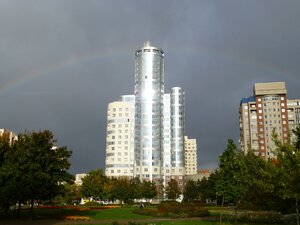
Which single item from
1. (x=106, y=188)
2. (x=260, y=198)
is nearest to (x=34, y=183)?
(x=260, y=198)

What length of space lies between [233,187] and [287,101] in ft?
442

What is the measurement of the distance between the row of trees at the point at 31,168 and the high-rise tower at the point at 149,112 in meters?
131

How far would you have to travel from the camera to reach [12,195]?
35.7 meters

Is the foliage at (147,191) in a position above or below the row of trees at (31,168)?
below

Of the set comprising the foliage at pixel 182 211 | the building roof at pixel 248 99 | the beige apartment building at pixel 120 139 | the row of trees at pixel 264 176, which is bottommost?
the foliage at pixel 182 211

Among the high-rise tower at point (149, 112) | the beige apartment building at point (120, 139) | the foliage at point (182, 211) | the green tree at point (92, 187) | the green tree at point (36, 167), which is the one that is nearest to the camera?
the green tree at point (36, 167)

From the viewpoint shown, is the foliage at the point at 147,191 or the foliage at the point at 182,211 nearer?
the foliage at the point at 182,211

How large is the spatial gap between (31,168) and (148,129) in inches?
5459

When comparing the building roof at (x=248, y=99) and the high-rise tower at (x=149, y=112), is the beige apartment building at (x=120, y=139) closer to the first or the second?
the high-rise tower at (x=149, y=112)

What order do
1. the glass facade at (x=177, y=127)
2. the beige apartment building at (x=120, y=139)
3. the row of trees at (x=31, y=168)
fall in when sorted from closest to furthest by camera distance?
the row of trees at (x=31, y=168) < the glass facade at (x=177, y=127) < the beige apartment building at (x=120, y=139)

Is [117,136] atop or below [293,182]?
atop

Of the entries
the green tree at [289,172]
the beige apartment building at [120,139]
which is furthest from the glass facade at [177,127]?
the green tree at [289,172]

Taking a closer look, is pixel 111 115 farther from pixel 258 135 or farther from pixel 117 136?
pixel 258 135

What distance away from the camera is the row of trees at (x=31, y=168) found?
3625 cm
